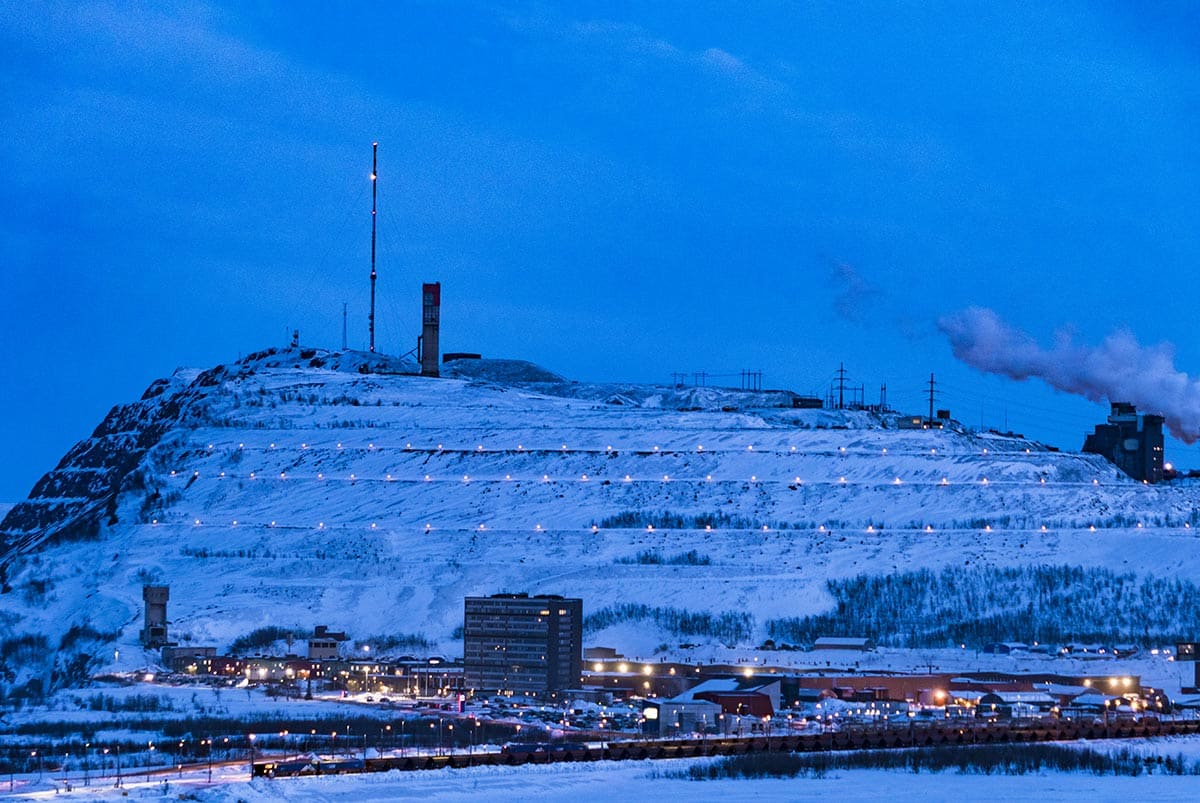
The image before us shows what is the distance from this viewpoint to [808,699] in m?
102

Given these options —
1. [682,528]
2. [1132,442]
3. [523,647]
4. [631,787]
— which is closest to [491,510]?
[682,528]

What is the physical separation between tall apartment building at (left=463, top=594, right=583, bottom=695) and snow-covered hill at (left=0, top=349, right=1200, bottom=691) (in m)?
11.4

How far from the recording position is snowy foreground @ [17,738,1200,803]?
66.1m

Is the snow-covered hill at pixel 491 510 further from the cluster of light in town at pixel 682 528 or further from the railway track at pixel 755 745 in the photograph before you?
the railway track at pixel 755 745

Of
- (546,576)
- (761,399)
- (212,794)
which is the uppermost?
(761,399)

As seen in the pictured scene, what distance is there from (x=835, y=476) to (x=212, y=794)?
3395 inches

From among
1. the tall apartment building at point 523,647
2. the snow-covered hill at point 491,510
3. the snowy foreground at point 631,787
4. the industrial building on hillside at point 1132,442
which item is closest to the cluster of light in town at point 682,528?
the snow-covered hill at point 491,510

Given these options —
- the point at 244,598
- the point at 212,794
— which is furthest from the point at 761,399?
the point at 212,794

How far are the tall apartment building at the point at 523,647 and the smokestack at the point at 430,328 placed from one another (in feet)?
213

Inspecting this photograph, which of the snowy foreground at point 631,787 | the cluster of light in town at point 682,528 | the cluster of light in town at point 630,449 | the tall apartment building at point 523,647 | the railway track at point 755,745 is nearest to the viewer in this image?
the snowy foreground at point 631,787

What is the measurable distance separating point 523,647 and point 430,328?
233 ft

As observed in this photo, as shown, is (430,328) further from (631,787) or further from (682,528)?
(631,787)

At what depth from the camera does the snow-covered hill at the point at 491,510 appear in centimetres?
12694

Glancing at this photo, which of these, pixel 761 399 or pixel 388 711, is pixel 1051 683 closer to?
pixel 388 711
